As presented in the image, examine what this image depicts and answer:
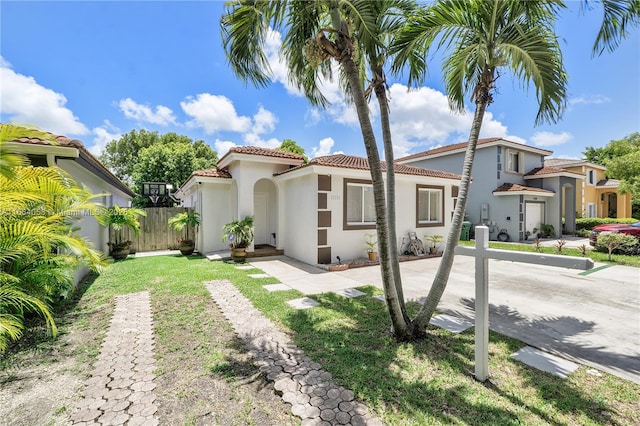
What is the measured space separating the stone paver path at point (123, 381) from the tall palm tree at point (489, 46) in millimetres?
3820

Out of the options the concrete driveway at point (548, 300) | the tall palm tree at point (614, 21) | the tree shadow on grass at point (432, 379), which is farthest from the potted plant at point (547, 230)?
the tree shadow on grass at point (432, 379)

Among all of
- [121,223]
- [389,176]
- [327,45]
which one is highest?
[327,45]

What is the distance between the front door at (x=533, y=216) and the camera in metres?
19.1

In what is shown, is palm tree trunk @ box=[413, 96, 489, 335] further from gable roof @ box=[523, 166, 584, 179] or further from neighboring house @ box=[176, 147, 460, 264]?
gable roof @ box=[523, 166, 584, 179]

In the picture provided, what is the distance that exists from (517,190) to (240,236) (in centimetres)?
1770

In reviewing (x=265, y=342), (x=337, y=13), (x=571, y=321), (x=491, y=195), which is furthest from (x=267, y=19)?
(x=491, y=195)

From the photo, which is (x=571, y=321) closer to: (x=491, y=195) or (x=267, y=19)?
(x=267, y=19)

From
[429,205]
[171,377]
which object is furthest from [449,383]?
[429,205]

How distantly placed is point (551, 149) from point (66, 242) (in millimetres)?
28309

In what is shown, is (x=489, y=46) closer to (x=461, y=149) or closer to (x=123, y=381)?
(x=123, y=381)

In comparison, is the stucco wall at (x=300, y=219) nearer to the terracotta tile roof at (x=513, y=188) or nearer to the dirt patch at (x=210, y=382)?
the dirt patch at (x=210, y=382)

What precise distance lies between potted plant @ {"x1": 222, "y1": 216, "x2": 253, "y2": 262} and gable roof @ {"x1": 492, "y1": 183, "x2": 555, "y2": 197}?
55.8 ft

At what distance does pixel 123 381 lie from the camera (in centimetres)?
334

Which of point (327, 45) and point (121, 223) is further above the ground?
point (327, 45)
